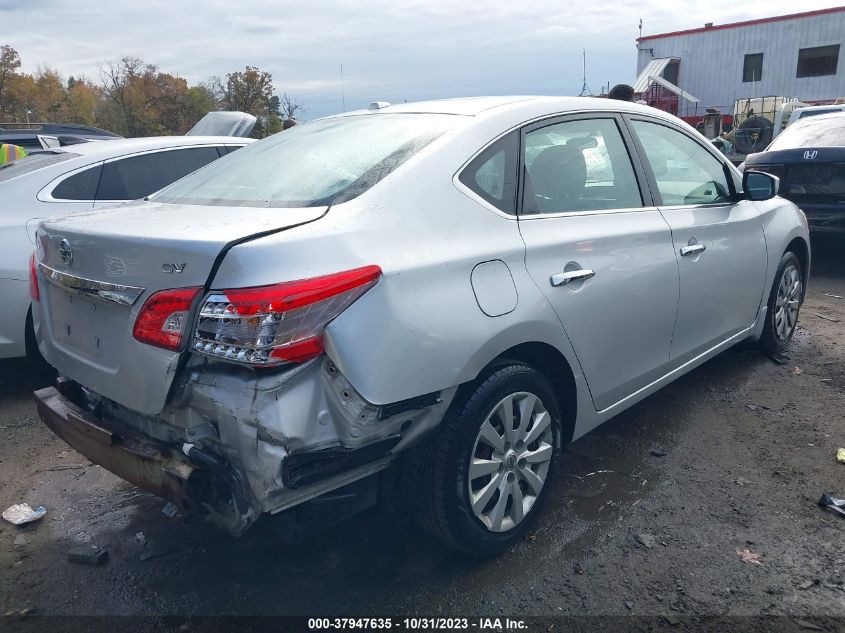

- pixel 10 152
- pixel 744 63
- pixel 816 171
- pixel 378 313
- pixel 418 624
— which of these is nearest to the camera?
pixel 378 313

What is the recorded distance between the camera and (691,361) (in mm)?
3781

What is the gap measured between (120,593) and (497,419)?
1.57 m

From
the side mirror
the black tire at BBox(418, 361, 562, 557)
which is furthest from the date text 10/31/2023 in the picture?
the side mirror

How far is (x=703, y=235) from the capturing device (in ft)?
11.9

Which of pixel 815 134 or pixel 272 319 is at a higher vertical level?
pixel 815 134

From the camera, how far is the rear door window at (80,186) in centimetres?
466

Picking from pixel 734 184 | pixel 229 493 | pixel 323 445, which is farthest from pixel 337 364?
pixel 734 184

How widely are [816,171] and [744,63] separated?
91.1ft

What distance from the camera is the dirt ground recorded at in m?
2.47

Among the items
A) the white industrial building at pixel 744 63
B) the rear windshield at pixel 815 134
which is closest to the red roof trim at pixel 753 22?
the white industrial building at pixel 744 63

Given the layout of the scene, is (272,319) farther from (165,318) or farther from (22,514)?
(22,514)

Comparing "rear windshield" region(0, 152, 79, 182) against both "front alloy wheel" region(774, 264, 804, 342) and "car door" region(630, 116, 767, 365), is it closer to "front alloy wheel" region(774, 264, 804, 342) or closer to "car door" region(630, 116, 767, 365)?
"car door" region(630, 116, 767, 365)

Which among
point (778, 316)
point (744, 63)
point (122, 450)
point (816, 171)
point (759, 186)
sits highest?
point (744, 63)

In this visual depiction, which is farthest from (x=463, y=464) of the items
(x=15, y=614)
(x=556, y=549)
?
(x=15, y=614)
